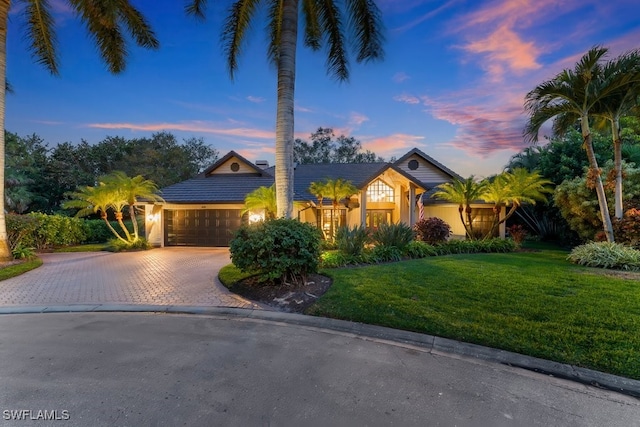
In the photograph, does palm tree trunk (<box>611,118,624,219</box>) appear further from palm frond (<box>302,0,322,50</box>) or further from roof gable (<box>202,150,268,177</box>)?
roof gable (<box>202,150,268,177</box>)

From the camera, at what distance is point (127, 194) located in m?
14.7

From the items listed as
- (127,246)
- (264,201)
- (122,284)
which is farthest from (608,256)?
(127,246)

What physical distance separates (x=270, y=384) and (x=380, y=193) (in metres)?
17.1

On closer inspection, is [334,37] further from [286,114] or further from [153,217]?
[153,217]

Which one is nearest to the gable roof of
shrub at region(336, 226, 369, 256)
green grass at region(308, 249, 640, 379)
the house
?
the house

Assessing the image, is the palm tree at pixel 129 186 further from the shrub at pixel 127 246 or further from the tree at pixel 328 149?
the tree at pixel 328 149

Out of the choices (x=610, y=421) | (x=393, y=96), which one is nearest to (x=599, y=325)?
(x=610, y=421)

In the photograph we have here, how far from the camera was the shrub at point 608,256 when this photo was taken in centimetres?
893

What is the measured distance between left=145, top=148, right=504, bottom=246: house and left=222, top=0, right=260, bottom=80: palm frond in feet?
24.0

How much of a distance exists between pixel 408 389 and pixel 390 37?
1053cm

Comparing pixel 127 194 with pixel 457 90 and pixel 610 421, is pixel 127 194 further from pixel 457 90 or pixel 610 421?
pixel 610 421

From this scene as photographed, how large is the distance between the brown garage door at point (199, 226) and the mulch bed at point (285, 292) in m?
9.44

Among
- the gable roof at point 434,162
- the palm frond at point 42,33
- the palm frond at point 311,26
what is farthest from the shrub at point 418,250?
the palm frond at point 42,33

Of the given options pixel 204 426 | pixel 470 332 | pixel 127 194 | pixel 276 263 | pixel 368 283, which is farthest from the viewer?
pixel 127 194
